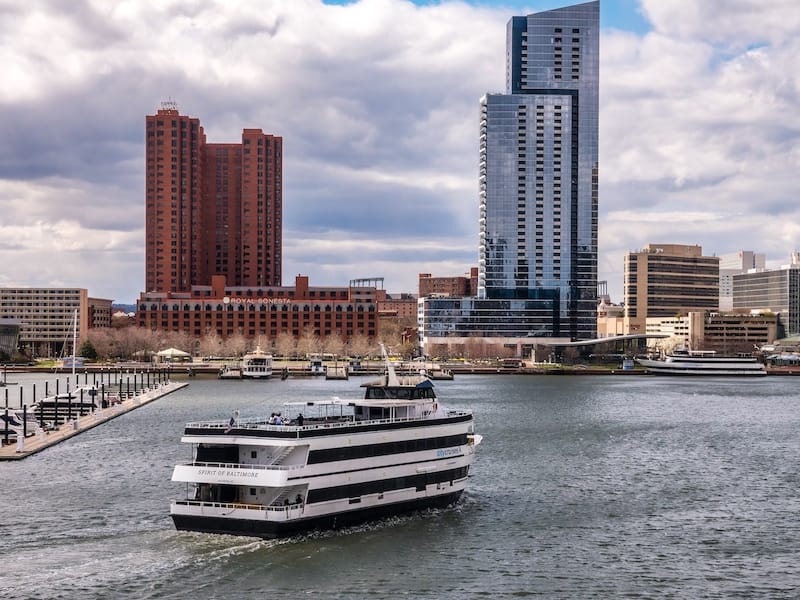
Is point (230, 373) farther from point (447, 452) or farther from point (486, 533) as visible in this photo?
point (486, 533)

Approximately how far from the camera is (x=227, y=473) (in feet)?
150

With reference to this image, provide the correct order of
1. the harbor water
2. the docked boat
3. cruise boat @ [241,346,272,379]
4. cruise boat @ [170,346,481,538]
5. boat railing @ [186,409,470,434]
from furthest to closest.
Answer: the docked boat
cruise boat @ [241,346,272,379]
boat railing @ [186,409,470,434]
cruise boat @ [170,346,481,538]
the harbor water

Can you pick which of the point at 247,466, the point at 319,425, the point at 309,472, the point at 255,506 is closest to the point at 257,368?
the point at 319,425

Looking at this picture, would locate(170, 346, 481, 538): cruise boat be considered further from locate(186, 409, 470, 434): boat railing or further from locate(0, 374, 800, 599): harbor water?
locate(0, 374, 800, 599): harbor water

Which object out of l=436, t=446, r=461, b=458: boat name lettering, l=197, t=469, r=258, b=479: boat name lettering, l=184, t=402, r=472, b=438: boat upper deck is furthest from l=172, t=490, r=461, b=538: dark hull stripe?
l=436, t=446, r=461, b=458: boat name lettering

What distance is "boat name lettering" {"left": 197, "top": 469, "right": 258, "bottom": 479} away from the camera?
149 feet

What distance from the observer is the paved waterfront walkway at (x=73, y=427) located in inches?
2916

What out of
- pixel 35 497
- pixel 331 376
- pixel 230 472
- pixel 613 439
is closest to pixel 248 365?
pixel 331 376

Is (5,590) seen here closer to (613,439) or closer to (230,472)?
(230,472)

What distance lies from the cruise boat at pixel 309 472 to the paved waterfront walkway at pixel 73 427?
2961 centimetres

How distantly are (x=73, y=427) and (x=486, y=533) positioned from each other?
53.7 metres

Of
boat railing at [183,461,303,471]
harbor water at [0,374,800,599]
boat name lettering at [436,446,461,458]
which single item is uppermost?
boat railing at [183,461,303,471]

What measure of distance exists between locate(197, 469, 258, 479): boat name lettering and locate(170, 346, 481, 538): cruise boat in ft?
0.15

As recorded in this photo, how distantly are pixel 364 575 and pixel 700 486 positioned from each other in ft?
98.5
